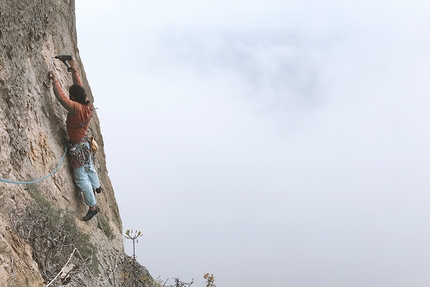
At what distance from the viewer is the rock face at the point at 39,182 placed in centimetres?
568

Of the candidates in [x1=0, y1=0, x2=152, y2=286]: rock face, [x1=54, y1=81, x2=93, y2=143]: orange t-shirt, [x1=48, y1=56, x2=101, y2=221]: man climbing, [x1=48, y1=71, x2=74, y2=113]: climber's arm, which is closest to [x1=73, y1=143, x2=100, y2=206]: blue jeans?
[x1=48, y1=56, x2=101, y2=221]: man climbing

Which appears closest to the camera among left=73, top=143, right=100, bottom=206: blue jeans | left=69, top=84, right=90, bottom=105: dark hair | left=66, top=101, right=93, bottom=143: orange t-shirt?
left=66, top=101, right=93, bottom=143: orange t-shirt

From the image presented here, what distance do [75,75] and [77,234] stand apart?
307 cm

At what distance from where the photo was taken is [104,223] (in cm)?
952

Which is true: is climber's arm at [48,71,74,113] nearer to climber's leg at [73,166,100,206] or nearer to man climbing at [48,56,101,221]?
man climbing at [48,56,101,221]

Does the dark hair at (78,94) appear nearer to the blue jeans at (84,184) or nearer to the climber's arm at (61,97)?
the climber's arm at (61,97)

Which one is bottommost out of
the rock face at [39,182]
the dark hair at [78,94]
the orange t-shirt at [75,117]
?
the rock face at [39,182]

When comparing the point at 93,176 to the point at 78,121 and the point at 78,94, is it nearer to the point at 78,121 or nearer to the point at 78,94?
the point at 78,121

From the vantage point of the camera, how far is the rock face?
5684mm

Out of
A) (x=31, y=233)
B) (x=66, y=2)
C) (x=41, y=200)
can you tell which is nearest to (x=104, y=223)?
(x=41, y=200)

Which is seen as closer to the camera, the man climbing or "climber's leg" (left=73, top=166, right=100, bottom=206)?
the man climbing

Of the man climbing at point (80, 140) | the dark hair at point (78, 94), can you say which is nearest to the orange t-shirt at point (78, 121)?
the man climbing at point (80, 140)

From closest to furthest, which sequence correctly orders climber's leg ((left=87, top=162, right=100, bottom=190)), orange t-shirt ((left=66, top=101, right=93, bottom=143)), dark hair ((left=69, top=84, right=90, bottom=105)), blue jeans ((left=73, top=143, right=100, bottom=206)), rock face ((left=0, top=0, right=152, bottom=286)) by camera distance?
rock face ((left=0, top=0, right=152, bottom=286)) → orange t-shirt ((left=66, top=101, right=93, bottom=143)) → dark hair ((left=69, top=84, right=90, bottom=105)) → blue jeans ((left=73, top=143, right=100, bottom=206)) → climber's leg ((left=87, top=162, right=100, bottom=190))

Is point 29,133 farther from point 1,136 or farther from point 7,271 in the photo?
point 7,271
